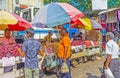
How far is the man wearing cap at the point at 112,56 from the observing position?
746cm

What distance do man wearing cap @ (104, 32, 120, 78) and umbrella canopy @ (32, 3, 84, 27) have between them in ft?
9.28

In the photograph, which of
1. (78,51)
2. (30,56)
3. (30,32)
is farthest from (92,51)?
(30,32)

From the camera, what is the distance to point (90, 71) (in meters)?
12.1

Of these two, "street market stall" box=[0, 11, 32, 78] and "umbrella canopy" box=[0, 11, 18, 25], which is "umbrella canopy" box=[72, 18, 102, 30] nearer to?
"umbrella canopy" box=[0, 11, 18, 25]

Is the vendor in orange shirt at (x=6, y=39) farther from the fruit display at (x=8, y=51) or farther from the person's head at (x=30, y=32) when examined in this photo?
the person's head at (x=30, y=32)

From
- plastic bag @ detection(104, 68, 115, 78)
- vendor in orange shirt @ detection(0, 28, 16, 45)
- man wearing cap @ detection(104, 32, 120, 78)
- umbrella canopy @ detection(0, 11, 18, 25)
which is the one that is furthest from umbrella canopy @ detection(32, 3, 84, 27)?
plastic bag @ detection(104, 68, 115, 78)

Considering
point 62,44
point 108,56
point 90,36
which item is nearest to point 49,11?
point 62,44

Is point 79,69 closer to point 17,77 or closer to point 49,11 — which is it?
point 49,11

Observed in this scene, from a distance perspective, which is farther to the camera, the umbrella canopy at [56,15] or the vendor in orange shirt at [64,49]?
the umbrella canopy at [56,15]

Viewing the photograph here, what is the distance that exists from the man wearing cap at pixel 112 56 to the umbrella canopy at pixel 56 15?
283cm

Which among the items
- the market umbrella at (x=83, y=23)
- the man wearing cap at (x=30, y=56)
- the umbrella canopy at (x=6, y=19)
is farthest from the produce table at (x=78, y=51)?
the man wearing cap at (x=30, y=56)

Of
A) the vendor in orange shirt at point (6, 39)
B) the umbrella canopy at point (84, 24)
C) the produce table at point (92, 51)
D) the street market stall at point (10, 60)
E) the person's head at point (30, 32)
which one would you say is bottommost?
the produce table at point (92, 51)

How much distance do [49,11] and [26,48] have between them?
3929mm

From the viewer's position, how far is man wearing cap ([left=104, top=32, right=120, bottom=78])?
746 cm
